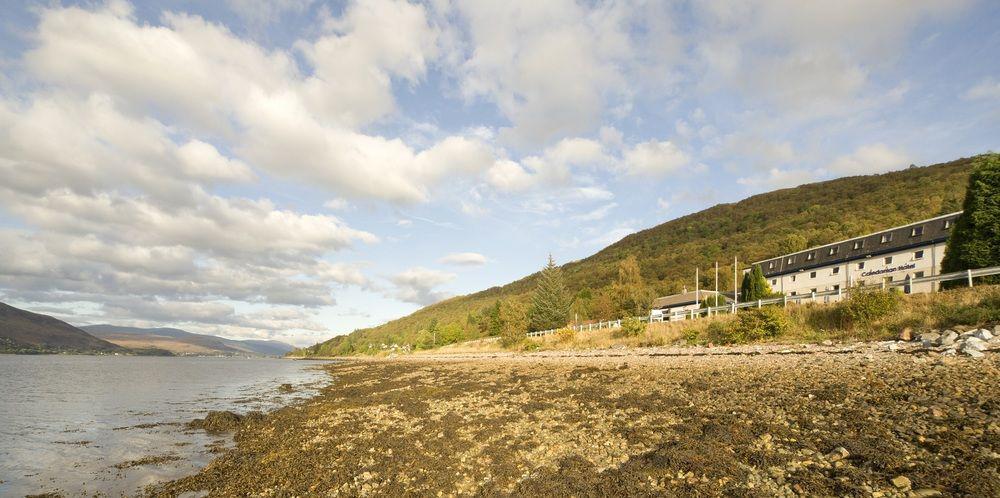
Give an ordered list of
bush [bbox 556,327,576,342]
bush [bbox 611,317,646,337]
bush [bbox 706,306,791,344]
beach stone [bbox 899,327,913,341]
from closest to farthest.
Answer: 1. beach stone [bbox 899,327,913,341]
2. bush [bbox 706,306,791,344]
3. bush [bbox 611,317,646,337]
4. bush [bbox 556,327,576,342]

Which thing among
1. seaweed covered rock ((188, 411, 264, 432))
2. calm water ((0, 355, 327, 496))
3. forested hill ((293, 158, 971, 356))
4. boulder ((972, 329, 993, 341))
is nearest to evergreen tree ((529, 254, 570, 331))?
forested hill ((293, 158, 971, 356))

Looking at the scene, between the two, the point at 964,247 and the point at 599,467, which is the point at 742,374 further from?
the point at 964,247

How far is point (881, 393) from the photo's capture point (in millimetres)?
10820

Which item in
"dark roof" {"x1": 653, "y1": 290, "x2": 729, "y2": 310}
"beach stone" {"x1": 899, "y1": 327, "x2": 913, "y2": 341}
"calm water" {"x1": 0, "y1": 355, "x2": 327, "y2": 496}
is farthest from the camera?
"dark roof" {"x1": 653, "y1": 290, "x2": 729, "y2": 310}

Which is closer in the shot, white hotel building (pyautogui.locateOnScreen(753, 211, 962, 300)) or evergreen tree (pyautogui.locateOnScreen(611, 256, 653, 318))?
white hotel building (pyautogui.locateOnScreen(753, 211, 962, 300))

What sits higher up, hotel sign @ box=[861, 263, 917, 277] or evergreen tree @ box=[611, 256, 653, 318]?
hotel sign @ box=[861, 263, 917, 277]

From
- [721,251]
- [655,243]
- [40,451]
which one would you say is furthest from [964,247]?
[655,243]

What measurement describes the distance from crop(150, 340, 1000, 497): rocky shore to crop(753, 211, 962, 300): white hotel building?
95.3 feet

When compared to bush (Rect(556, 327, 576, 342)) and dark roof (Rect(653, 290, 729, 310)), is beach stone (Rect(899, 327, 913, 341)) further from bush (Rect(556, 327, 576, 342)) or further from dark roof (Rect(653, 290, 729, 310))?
dark roof (Rect(653, 290, 729, 310))

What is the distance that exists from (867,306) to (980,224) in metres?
11.0

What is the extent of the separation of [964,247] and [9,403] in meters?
57.8

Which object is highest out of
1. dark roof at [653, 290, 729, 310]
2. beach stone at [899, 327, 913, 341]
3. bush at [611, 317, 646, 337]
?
dark roof at [653, 290, 729, 310]

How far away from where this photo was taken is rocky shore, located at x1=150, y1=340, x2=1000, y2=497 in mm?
7465

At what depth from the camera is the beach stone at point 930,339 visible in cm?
1586
